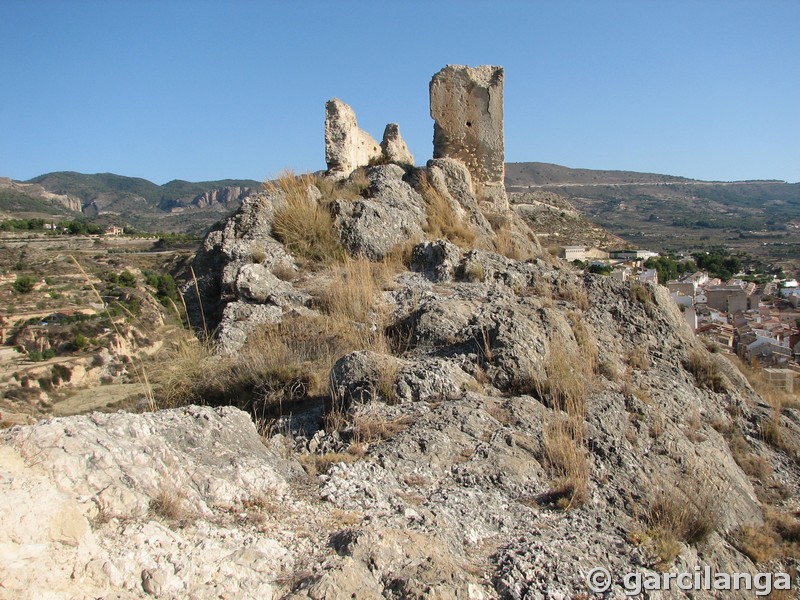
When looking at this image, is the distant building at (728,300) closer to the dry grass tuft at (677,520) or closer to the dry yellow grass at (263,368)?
the dry yellow grass at (263,368)

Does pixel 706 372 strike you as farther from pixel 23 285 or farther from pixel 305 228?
pixel 23 285

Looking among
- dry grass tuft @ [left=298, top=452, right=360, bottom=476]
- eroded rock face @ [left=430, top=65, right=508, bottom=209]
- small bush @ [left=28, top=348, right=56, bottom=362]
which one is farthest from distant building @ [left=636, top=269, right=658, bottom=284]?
small bush @ [left=28, top=348, right=56, bottom=362]

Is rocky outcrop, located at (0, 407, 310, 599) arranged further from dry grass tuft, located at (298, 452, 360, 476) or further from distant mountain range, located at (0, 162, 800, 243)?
distant mountain range, located at (0, 162, 800, 243)

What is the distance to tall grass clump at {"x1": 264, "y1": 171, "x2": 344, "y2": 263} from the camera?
704cm

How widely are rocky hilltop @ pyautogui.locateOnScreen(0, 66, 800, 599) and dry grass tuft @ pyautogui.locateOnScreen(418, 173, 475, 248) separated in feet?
0.95

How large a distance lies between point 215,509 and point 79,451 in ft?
1.96

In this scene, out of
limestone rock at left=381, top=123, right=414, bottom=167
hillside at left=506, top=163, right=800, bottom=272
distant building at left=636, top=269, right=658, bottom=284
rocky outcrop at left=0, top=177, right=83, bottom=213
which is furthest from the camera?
rocky outcrop at left=0, top=177, right=83, bottom=213

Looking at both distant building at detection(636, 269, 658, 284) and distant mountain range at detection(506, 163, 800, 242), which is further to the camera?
distant mountain range at detection(506, 163, 800, 242)

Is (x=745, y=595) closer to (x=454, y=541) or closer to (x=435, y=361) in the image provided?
(x=454, y=541)

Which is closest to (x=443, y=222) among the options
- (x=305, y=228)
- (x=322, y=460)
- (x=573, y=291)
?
(x=305, y=228)

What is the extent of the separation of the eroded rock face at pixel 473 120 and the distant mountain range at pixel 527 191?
103 m

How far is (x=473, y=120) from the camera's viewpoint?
1039 cm

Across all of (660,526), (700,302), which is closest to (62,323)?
(660,526)

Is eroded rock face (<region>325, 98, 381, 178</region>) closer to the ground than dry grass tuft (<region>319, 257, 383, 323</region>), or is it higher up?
higher up
